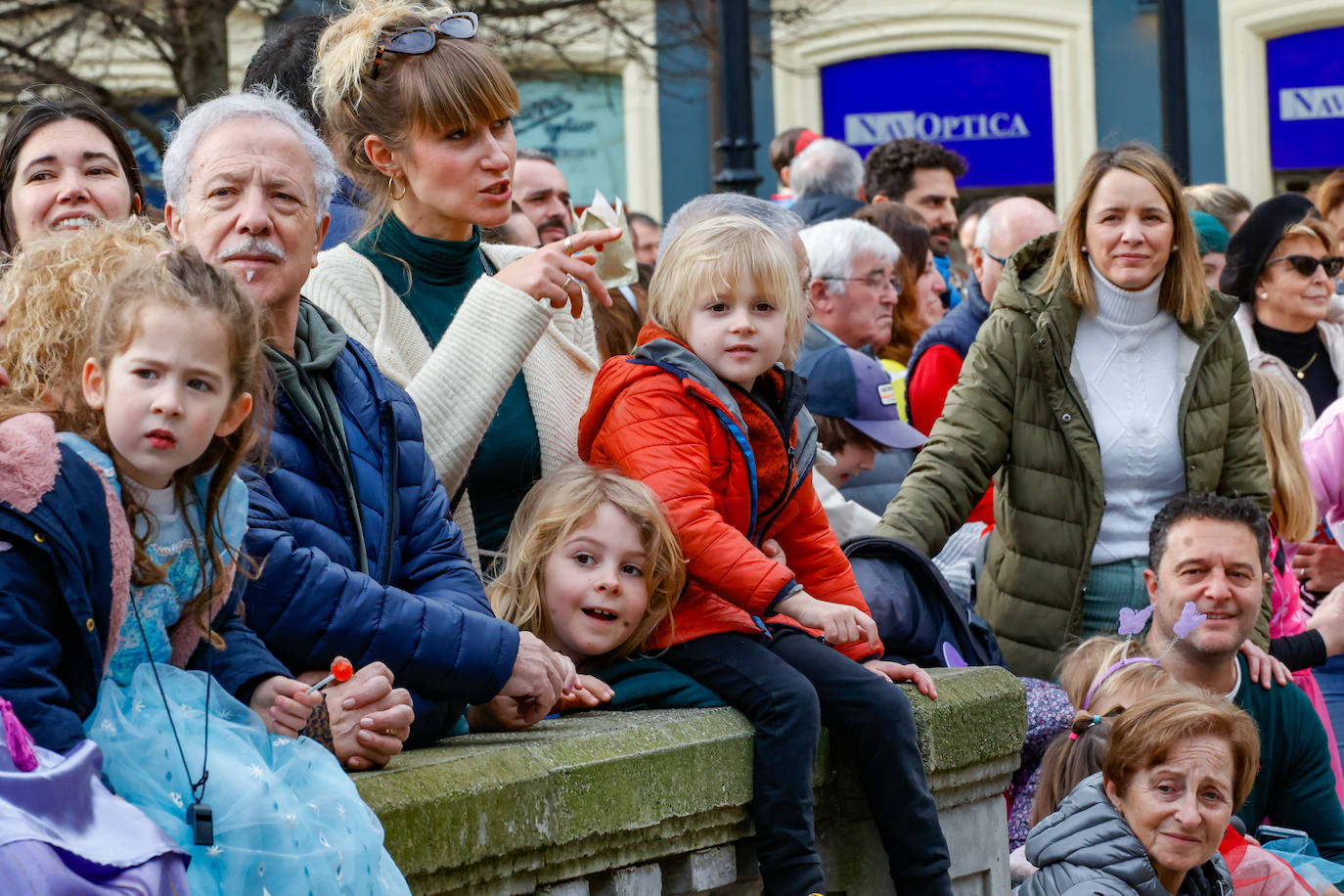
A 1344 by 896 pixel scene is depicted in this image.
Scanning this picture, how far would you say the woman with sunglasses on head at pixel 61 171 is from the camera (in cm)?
377

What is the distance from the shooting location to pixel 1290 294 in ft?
22.3

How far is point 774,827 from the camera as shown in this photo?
3342 mm

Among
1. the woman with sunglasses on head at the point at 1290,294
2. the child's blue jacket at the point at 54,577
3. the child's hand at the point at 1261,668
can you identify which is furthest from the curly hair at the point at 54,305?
the woman with sunglasses on head at the point at 1290,294

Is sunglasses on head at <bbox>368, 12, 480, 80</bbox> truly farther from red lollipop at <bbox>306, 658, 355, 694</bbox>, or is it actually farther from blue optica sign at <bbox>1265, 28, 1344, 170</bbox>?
blue optica sign at <bbox>1265, 28, 1344, 170</bbox>

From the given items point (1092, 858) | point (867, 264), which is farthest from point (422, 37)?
point (867, 264)

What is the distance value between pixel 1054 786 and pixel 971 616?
49cm

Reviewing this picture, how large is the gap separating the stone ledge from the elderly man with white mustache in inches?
4.2

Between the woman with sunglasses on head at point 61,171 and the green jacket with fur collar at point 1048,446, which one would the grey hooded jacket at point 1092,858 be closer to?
the green jacket with fur collar at point 1048,446

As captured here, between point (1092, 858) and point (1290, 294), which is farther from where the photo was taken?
point (1290, 294)

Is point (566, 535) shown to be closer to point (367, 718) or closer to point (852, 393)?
point (367, 718)

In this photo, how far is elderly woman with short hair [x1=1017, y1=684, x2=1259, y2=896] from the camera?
3.94 m

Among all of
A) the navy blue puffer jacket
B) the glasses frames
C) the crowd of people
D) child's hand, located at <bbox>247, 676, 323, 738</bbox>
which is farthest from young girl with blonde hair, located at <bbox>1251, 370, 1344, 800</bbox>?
child's hand, located at <bbox>247, 676, 323, 738</bbox>

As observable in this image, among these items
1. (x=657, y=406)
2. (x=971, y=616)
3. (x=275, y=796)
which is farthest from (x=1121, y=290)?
(x=275, y=796)

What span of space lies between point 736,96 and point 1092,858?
6.22 meters
